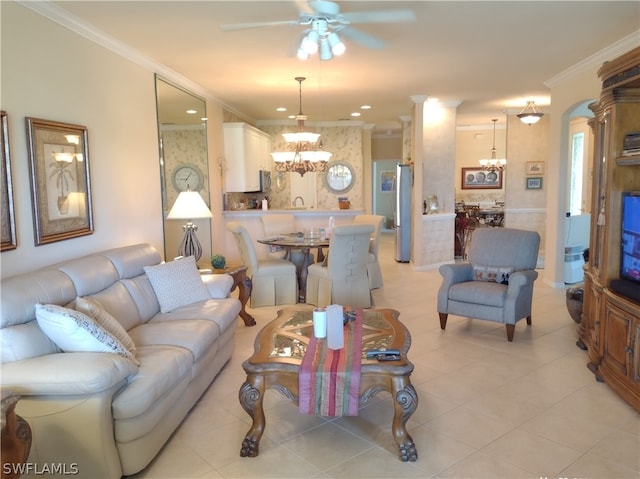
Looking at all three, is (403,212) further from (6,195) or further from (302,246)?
(6,195)

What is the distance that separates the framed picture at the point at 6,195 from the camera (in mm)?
2848

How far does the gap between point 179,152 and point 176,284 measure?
241cm

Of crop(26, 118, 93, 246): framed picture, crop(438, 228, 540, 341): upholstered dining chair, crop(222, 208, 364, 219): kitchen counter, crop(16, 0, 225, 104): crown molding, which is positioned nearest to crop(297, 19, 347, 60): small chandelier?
crop(16, 0, 225, 104): crown molding

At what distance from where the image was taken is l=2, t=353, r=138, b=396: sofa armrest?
2.11m

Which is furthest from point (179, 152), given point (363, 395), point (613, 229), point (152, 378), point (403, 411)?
point (613, 229)

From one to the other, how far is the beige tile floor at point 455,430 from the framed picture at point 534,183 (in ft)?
18.8

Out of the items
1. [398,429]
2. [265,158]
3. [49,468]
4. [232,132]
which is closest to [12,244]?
[49,468]

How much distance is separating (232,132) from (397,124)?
4.45 m

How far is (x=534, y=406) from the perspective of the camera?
9.93ft

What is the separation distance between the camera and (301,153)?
6.08 meters

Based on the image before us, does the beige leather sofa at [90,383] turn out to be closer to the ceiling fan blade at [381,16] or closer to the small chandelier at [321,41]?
the small chandelier at [321,41]

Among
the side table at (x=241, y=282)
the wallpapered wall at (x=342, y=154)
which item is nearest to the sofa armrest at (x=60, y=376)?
the side table at (x=241, y=282)

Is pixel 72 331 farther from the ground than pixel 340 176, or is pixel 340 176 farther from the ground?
pixel 340 176

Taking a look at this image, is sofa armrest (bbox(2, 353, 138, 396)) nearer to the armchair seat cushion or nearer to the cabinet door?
the cabinet door
